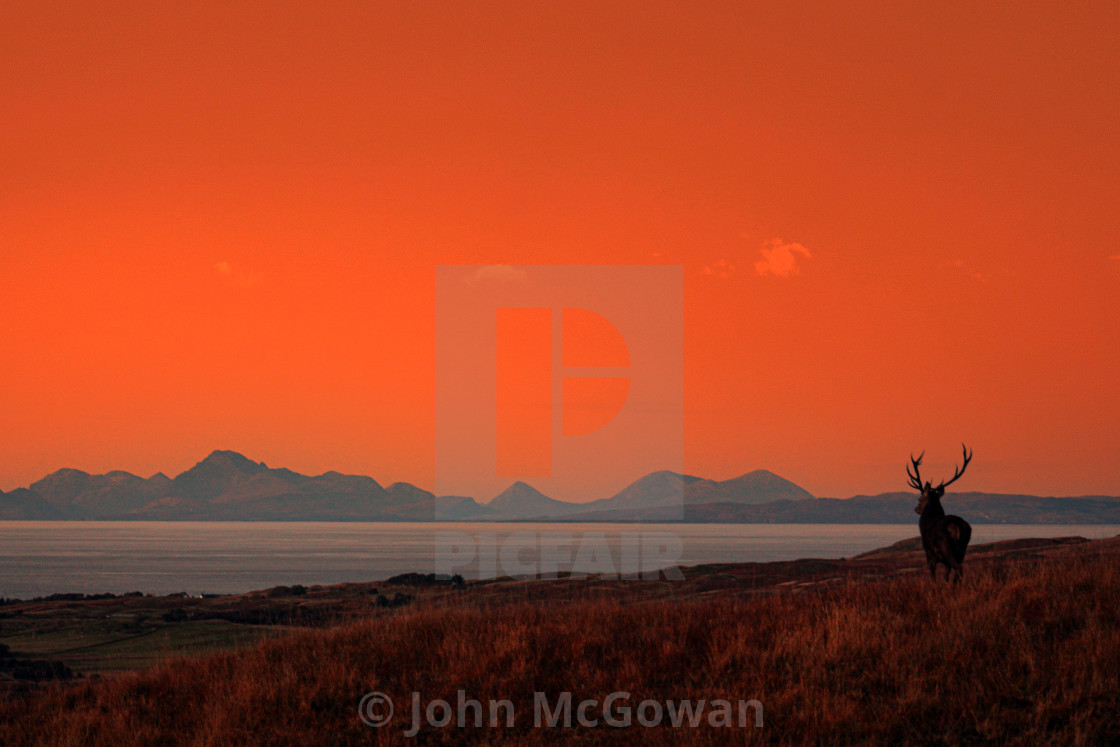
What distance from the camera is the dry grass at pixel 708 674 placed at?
8.62 metres

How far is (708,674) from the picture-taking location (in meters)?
10.1

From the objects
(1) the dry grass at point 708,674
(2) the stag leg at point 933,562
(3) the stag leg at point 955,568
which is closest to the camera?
(1) the dry grass at point 708,674

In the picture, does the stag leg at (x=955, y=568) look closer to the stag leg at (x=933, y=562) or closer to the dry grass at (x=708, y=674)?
the dry grass at (x=708, y=674)

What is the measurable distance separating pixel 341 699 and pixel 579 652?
116 inches

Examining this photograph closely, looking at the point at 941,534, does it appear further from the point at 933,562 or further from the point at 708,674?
the point at 708,674

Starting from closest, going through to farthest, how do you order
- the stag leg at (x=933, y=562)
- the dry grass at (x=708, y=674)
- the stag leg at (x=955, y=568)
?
the dry grass at (x=708, y=674), the stag leg at (x=955, y=568), the stag leg at (x=933, y=562)

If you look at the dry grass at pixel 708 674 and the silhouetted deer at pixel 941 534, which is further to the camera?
the silhouetted deer at pixel 941 534

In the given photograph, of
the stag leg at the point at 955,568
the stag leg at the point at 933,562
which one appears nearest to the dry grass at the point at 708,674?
the stag leg at the point at 955,568

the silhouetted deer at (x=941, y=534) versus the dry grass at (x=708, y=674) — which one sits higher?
the silhouetted deer at (x=941, y=534)

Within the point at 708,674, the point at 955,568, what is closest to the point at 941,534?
the point at 955,568

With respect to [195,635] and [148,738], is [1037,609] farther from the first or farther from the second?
[195,635]

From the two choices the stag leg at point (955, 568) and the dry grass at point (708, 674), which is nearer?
the dry grass at point (708, 674)

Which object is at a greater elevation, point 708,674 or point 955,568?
point 955,568

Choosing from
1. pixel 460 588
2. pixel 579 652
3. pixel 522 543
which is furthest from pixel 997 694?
pixel 522 543
